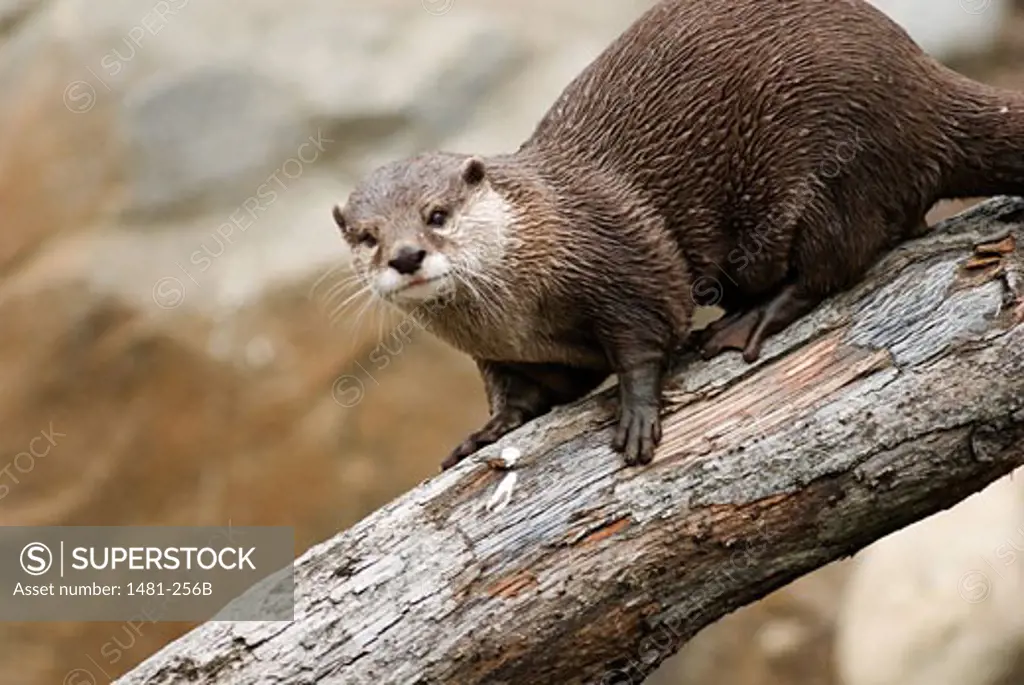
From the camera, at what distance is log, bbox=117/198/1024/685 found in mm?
2195

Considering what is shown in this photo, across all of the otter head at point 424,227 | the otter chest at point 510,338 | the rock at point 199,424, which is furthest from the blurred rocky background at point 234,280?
the otter head at point 424,227

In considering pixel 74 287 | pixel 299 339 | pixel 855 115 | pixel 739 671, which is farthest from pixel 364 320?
pixel 855 115

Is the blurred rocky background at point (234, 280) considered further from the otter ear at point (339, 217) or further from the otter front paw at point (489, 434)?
the otter ear at point (339, 217)

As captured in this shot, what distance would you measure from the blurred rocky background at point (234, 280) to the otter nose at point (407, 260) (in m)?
2.20

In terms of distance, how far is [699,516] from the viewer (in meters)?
2.22

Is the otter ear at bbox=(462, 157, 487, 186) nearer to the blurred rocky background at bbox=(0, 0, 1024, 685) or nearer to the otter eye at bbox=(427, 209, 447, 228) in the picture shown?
the otter eye at bbox=(427, 209, 447, 228)

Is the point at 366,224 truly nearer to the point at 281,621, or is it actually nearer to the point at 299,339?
the point at 281,621

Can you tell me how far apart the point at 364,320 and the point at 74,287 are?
96 centimetres

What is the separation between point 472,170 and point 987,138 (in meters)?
0.90

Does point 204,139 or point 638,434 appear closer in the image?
point 638,434

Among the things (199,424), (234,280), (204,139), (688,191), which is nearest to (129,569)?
(199,424)

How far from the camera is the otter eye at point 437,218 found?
227 centimetres

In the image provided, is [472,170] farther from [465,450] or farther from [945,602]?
[945,602]

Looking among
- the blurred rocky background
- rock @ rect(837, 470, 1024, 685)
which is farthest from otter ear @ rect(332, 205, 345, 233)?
rock @ rect(837, 470, 1024, 685)
